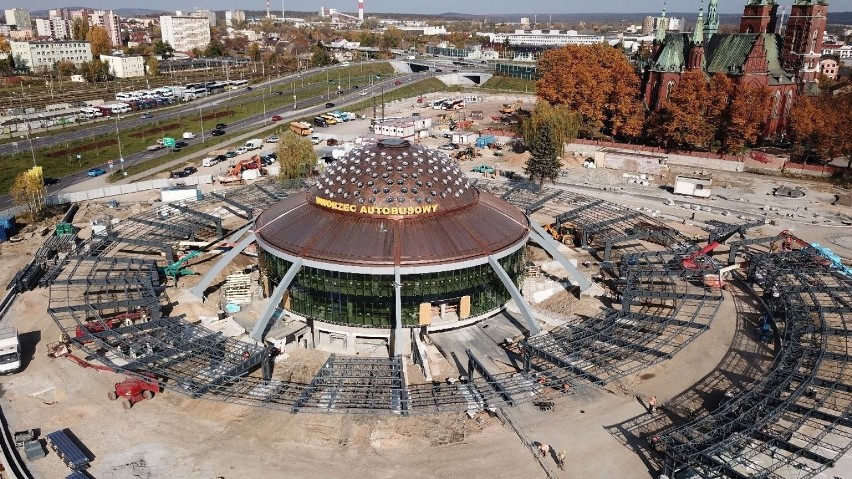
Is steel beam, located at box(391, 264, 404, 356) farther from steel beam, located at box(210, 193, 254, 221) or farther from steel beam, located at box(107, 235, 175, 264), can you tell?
steel beam, located at box(210, 193, 254, 221)

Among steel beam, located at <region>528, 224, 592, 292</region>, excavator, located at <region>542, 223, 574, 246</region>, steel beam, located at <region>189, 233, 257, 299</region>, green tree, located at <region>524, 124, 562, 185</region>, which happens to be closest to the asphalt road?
steel beam, located at <region>189, 233, 257, 299</region>

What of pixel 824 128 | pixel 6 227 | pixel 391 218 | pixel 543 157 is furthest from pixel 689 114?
pixel 6 227

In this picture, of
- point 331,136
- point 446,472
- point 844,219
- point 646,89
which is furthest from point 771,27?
point 446,472

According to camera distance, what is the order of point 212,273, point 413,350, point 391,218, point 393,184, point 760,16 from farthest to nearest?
point 760,16 → point 212,273 → point 393,184 → point 391,218 → point 413,350

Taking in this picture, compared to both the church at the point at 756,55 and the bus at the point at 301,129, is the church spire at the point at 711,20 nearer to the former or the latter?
the church at the point at 756,55

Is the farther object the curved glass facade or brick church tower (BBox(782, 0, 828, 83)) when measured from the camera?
brick church tower (BBox(782, 0, 828, 83))

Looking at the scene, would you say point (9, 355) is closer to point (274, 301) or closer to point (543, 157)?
point (274, 301)
